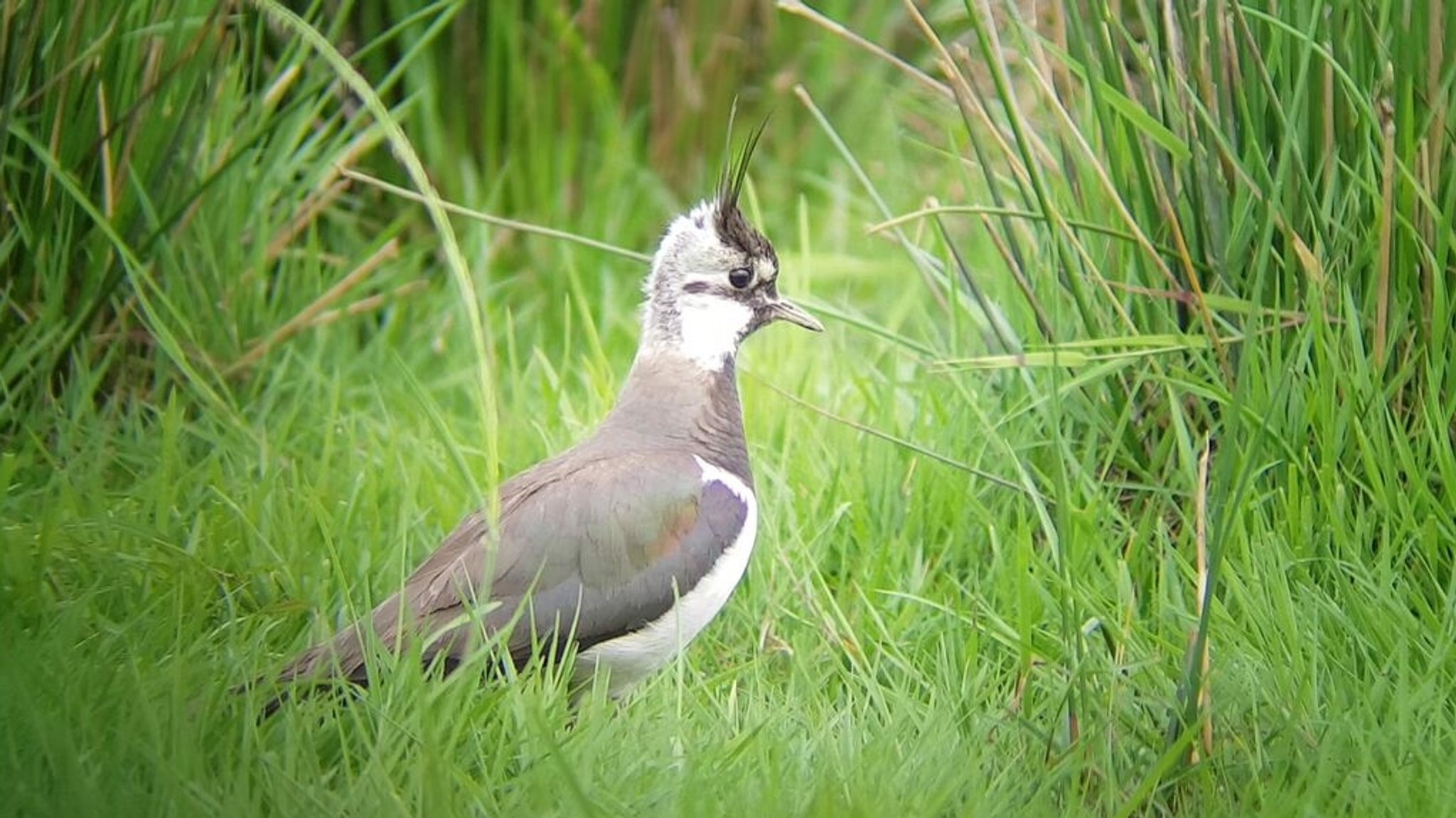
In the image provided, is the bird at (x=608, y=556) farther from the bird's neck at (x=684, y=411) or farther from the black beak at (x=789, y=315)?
the black beak at (x=789, y=315)

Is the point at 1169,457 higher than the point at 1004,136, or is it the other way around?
the point at 1004,136

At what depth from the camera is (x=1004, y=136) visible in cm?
425

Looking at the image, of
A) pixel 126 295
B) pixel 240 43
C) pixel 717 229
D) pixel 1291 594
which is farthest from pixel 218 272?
pixel 1291 594

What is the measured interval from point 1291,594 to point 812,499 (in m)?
1.18

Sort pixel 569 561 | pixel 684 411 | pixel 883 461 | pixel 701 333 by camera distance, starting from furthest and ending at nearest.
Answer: pixel 883 461 < pixel 701 333 < pixel 684 411 < pixel 569 561

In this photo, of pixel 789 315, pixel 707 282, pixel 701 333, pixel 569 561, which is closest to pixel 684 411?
pixel 701 333

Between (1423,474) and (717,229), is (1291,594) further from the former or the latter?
(717,229)

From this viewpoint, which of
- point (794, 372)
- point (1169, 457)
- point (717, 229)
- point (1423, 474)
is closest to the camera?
point (1423, 474)

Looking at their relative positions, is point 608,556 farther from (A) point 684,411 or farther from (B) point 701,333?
(B) point 701,333

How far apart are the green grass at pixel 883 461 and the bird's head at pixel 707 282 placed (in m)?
0.24

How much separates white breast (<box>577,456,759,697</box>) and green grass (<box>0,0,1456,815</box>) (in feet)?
0.19

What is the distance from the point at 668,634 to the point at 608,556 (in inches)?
7.5

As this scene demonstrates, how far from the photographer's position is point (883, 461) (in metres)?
4.46

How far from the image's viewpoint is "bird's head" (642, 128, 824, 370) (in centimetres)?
431
